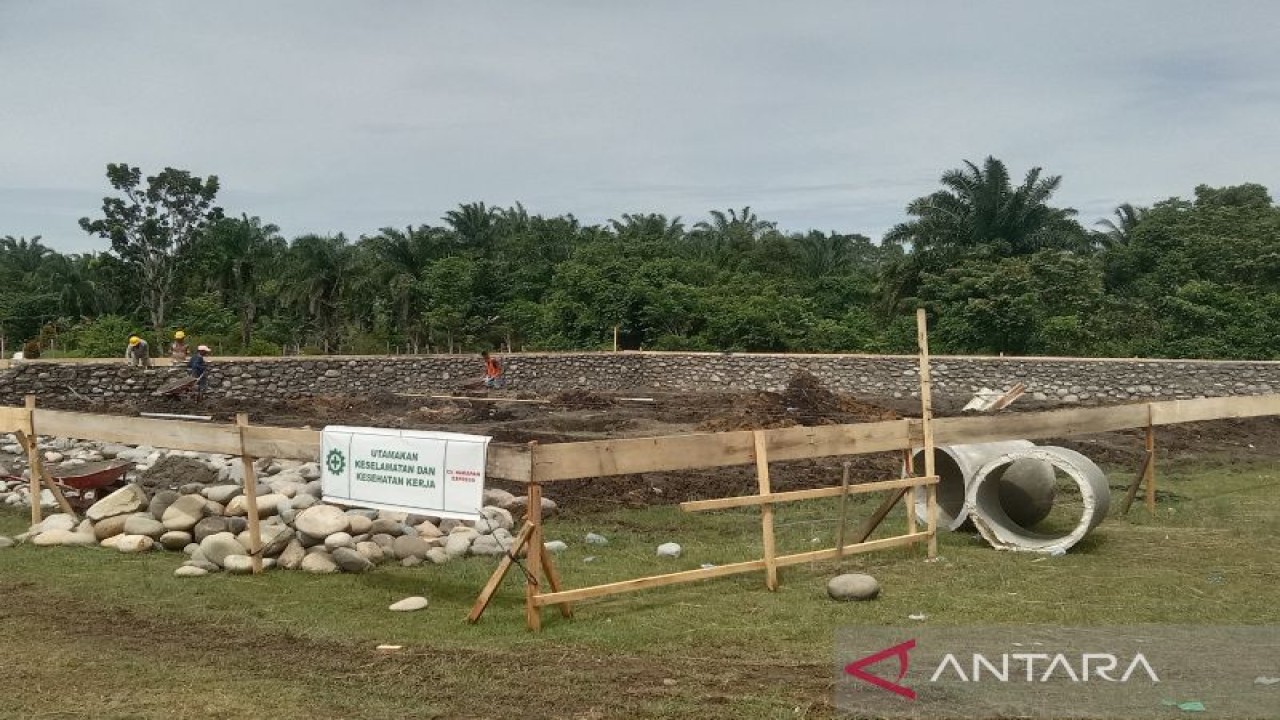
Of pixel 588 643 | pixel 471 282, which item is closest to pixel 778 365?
pixel 471 282

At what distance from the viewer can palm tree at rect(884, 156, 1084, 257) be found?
135 feet

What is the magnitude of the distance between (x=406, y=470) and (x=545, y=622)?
5.17 ft

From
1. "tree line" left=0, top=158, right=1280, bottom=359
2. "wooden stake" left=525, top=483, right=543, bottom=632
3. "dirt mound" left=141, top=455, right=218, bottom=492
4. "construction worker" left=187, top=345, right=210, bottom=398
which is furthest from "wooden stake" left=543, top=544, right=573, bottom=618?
"tree line" left=0, top=158, right=1280, bottom=359

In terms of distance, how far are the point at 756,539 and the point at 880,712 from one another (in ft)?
18.7

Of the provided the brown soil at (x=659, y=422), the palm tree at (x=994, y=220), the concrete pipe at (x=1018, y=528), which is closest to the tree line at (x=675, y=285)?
the palm tree at (x=994, y=220)

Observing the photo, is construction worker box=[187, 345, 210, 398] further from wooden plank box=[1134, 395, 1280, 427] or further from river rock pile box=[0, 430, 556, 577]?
wooden plank box=[1134, 395, 1280, 427]

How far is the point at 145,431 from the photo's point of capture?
10172 mm

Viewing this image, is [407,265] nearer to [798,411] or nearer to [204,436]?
[798,411]

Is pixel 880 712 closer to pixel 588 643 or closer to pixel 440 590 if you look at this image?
pixel 588 643

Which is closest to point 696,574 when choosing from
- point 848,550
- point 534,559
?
point 534,559

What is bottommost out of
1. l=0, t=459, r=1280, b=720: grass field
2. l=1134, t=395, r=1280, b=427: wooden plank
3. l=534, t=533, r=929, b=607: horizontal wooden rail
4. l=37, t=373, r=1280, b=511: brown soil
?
l=37, t=373, r=1280, b=511: brown soil

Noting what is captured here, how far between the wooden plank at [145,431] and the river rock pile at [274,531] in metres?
0.66

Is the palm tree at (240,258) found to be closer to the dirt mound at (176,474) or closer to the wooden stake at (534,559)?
the dirt mound at (176,474)

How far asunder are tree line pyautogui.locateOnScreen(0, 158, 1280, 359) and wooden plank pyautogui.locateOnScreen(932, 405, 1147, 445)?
77.0 ft
